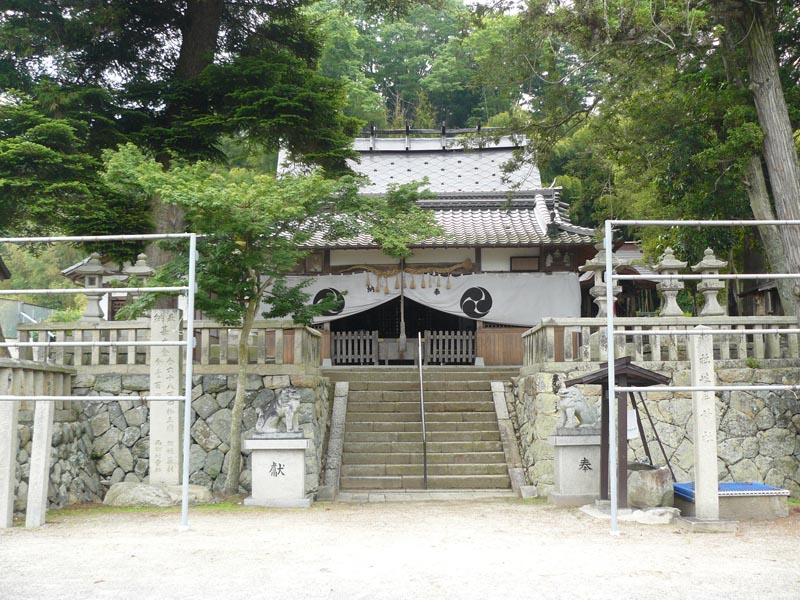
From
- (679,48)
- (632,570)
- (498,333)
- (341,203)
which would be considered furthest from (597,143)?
(632,570)

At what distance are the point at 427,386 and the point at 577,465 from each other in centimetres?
401

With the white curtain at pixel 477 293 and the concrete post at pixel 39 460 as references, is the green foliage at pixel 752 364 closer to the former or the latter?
the white curtain at pixel 477 293

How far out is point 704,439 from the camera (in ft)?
25.4

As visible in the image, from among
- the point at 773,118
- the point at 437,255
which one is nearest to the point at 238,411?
the point at 437,255

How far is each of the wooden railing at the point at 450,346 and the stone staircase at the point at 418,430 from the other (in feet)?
5.92

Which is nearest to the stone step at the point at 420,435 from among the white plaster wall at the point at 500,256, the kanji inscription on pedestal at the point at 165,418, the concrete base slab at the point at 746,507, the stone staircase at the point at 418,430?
the stone staircase at the point at 418,430

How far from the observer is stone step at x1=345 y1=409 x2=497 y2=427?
12328 mm

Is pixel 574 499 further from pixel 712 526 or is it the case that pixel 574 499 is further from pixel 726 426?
pixel 726 426

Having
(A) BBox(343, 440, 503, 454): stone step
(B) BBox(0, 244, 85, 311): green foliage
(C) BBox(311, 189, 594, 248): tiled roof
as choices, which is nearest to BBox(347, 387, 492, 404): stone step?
(A) BBox(343, 440, 503, 454): stone step

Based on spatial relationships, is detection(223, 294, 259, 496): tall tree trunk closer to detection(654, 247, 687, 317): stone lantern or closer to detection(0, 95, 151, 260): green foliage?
detection(0, 95, 151, 260): green foliage

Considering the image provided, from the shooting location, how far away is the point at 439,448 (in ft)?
38.1

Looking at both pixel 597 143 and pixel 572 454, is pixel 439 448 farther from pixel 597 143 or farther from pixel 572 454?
pixel 597 143

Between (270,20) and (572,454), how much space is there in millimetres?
9227

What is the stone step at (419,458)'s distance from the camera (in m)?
11.4
